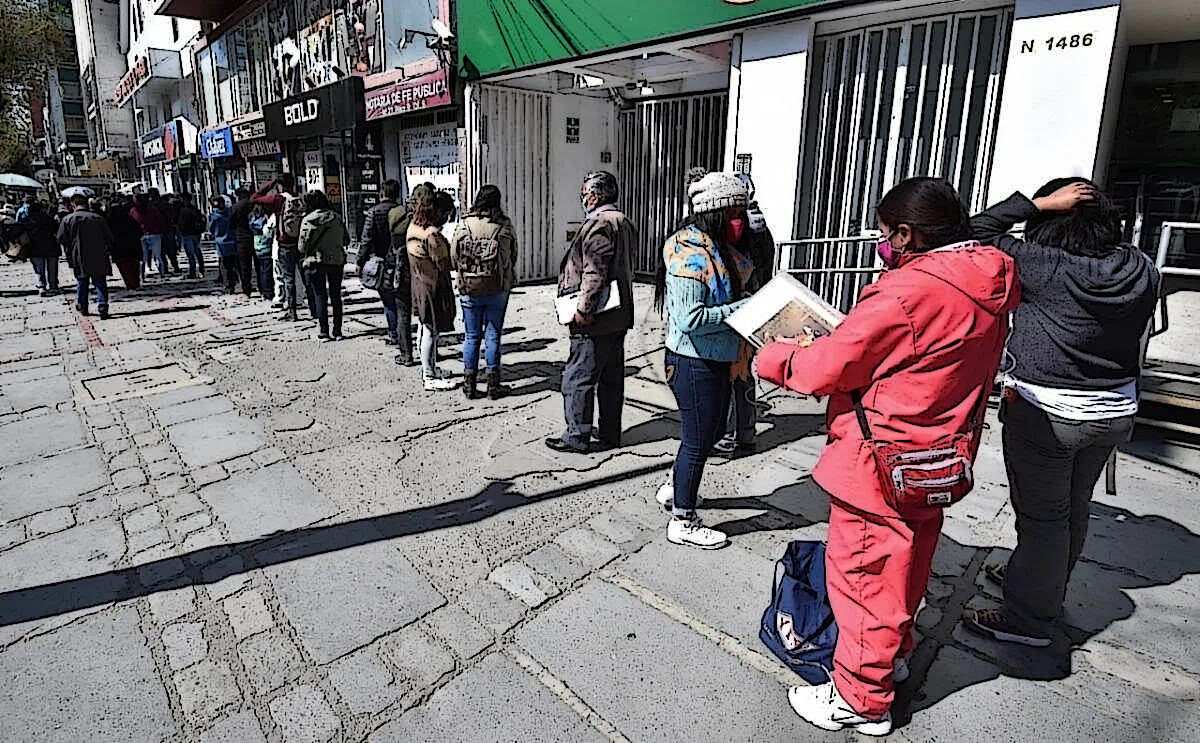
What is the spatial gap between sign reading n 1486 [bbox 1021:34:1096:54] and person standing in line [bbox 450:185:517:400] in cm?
404

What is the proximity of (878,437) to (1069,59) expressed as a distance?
450cm

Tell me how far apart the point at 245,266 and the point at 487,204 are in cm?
696

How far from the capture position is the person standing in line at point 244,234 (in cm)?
954

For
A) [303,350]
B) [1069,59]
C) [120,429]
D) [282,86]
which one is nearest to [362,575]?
[120,429]

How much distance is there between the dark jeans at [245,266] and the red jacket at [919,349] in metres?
10.4

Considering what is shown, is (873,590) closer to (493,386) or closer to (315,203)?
(493,386)

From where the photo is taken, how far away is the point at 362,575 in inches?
124

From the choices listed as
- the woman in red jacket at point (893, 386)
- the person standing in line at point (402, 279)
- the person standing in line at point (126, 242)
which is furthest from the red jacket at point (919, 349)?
the person standing in line at point (126, 242)

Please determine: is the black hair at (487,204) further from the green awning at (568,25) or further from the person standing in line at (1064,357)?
the person standing in line at (1064,357)

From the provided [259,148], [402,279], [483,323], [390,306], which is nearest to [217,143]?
[259,148]

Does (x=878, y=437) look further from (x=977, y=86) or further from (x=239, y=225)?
(x=239, y=225)

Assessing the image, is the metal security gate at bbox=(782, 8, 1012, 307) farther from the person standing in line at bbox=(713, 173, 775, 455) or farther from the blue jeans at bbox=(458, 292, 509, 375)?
the blue jeans at bbox=(458, 292, 509, 375)

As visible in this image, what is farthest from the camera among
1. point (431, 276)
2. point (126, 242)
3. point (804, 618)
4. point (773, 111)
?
point (126, 242)

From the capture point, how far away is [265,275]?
33.0 feet
